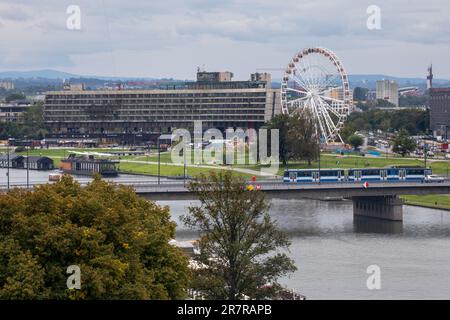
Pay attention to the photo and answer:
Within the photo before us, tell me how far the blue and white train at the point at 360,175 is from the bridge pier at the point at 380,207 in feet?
5.66

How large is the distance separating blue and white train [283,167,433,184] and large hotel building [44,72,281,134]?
8616cm

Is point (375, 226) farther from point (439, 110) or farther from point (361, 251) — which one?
point (439, 110)

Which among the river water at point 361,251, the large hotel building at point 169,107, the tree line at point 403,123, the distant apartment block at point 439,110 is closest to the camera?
the river water at point 361,251

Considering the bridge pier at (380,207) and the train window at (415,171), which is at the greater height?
the train window at (415,171)

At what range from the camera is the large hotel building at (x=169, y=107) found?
155000 mm

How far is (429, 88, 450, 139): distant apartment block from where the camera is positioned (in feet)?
524

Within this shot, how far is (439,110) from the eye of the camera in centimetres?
16612

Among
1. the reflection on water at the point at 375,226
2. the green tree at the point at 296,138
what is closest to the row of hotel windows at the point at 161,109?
the green tree at the point at 296,138

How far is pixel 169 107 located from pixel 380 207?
103 m
